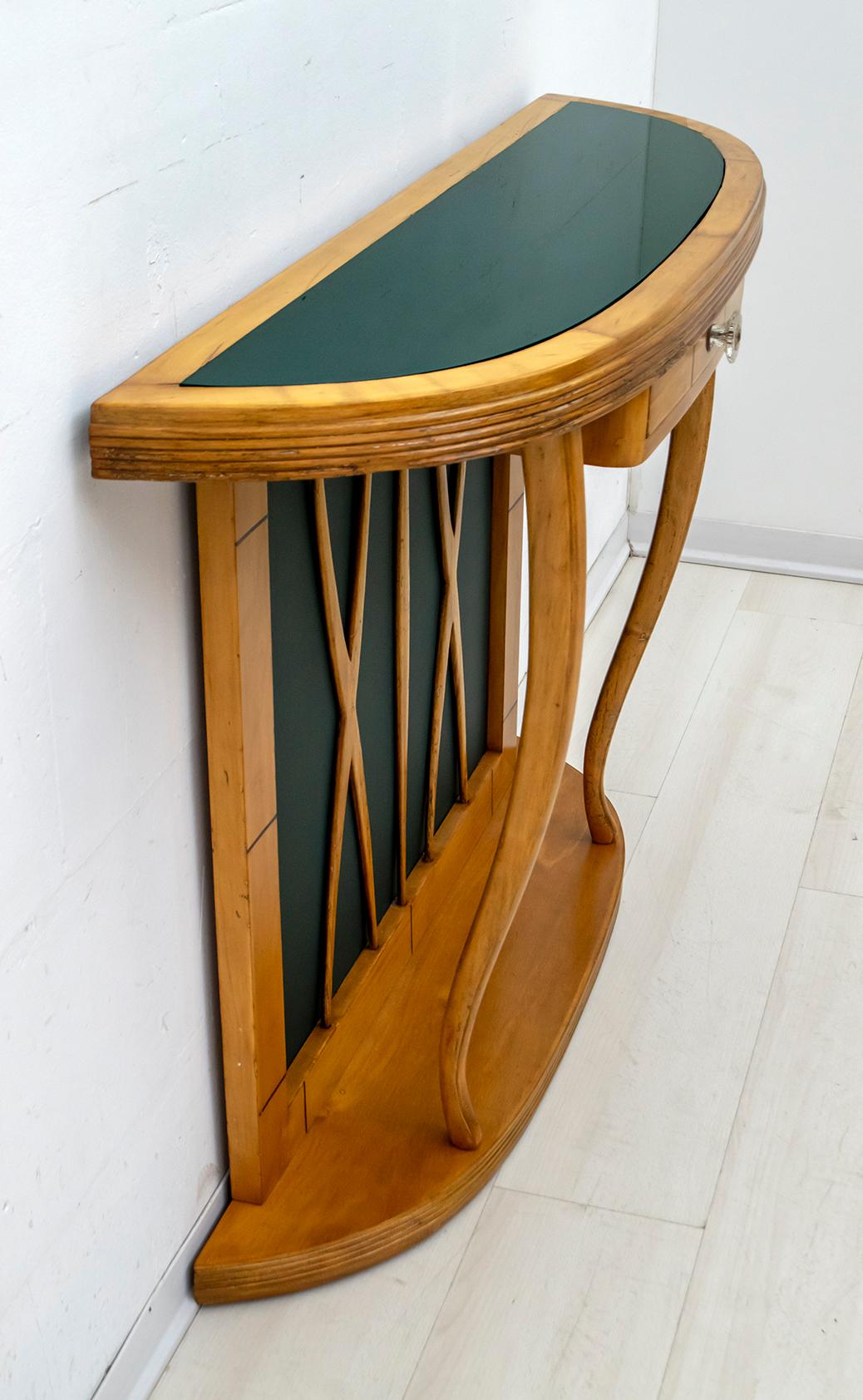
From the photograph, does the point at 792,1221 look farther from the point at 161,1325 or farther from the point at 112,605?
the point at 112,605

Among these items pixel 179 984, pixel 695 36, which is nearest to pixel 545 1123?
pixel 179 984

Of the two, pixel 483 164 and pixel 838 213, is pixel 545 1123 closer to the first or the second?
pixel 483 164

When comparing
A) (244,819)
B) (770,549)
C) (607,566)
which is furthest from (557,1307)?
(770,549)

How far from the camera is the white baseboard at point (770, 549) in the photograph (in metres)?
2.96

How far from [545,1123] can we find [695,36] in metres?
2.05

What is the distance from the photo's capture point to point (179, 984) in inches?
50.2

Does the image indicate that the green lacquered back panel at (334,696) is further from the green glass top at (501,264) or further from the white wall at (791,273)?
the white wall at (791,273)

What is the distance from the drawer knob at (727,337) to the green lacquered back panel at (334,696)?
357 mm

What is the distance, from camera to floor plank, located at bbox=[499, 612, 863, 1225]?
62.8 inches

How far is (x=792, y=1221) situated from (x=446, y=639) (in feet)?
2.51

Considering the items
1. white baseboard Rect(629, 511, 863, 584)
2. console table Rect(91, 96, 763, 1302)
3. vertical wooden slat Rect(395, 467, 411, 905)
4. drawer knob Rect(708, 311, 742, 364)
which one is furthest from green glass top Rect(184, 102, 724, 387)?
white baseboard Rect(629, 511, 863, 584)

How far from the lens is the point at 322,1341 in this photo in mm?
1376

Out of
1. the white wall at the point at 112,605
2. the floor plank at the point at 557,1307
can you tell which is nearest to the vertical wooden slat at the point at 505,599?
the white wall at the point at 112,605

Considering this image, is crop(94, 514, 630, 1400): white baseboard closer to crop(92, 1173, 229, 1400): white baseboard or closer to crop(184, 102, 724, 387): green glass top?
crop(92, 1173, 229, 1400): white baseboard
